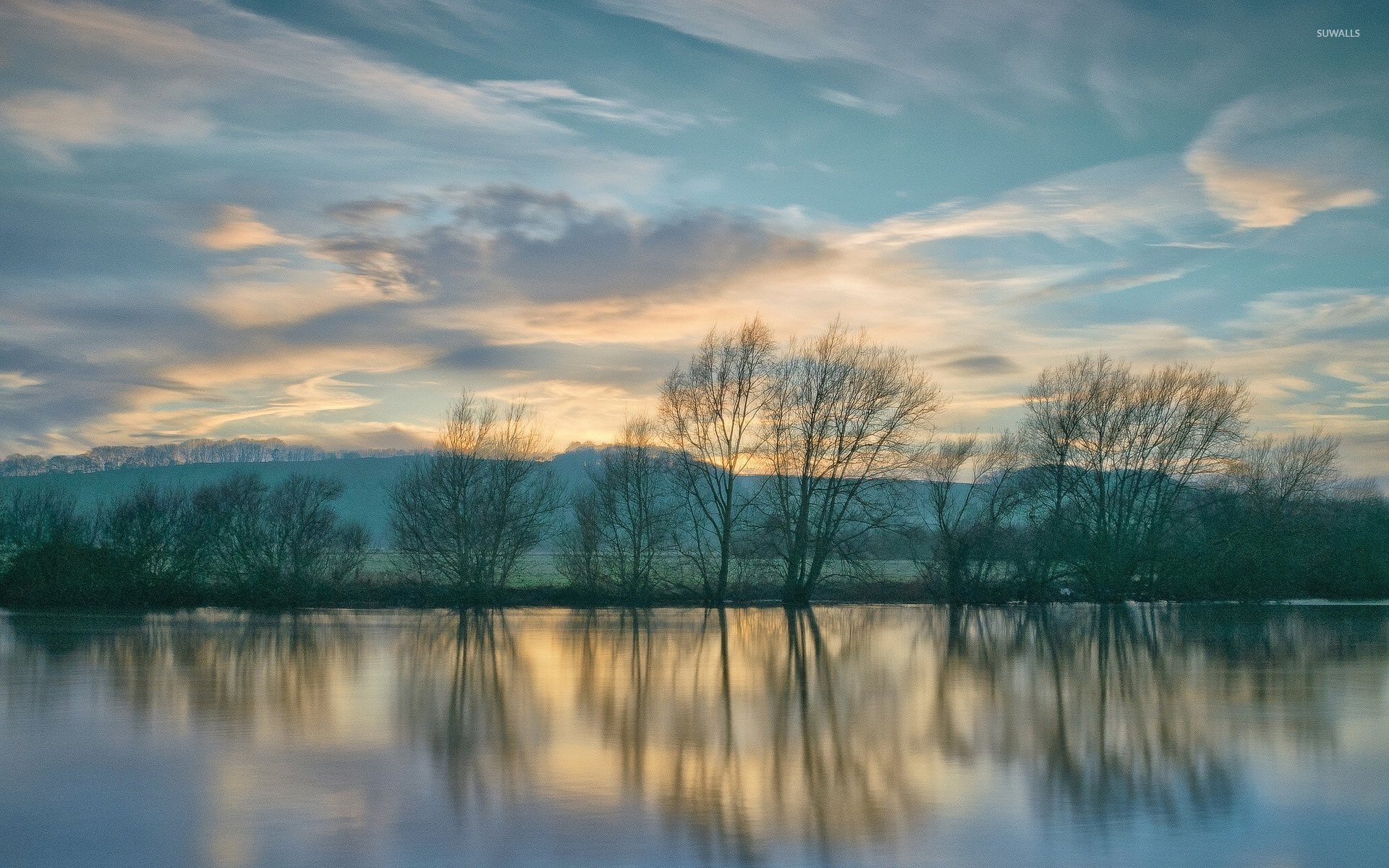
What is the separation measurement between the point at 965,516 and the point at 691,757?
104ft

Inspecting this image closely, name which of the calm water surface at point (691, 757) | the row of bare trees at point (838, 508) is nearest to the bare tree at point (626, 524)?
the row of bare trees at point (838, 508)

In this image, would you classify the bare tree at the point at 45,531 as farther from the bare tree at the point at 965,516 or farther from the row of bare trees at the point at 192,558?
the bare tree at the point at 965,516

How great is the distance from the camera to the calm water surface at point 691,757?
5871mm

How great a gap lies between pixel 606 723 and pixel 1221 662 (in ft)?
37.3

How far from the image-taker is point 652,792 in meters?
7.11

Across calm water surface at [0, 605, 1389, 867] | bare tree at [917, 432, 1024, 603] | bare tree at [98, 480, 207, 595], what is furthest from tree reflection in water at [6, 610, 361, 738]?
bare tree at [917, 432, 1024, 603]

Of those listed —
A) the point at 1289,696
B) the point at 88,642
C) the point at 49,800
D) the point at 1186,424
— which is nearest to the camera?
the point at 49,800

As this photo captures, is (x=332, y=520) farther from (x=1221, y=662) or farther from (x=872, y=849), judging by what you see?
(x=872, y=849)

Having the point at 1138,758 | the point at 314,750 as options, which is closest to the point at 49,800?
the point at 314,750

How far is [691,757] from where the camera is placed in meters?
8.34

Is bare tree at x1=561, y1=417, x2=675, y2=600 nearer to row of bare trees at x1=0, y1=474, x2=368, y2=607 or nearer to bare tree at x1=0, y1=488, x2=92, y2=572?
row of bare trees at x1=0, y1=474, x2=368, y2=607

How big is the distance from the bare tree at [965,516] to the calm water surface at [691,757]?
18.1 meters

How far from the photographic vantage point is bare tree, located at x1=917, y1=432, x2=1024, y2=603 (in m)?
36.0

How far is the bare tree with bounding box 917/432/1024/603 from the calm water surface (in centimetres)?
1814
